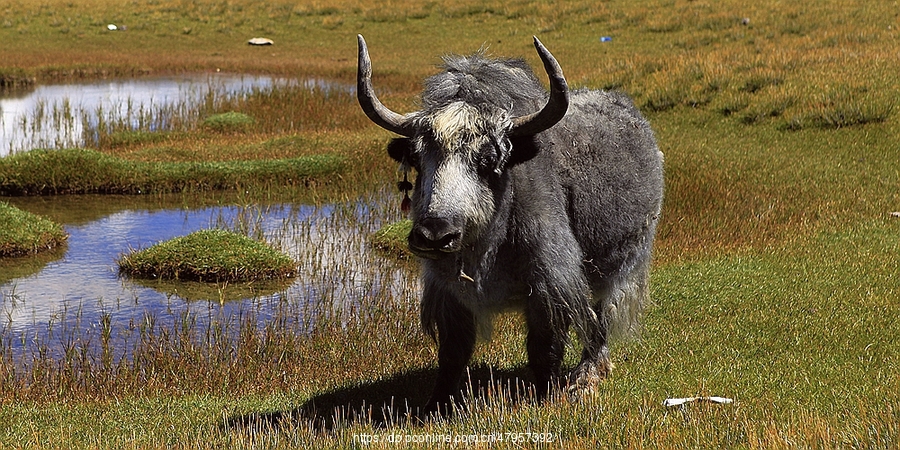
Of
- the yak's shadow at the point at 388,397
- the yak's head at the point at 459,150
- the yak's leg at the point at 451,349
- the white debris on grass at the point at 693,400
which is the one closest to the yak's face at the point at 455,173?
the yak's head at the point at 459,150

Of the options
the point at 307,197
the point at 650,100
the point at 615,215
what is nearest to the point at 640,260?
the point at 615,215

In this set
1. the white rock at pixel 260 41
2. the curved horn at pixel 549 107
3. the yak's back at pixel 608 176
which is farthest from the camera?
the white rock at pixel 260 41

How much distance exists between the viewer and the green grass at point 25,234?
13.4 meters

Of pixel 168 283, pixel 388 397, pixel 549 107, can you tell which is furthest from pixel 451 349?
pixel 168 283

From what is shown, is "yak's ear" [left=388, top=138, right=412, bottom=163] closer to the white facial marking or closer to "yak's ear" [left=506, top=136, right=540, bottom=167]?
the white facial marking

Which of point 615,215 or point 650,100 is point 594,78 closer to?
point 650,100

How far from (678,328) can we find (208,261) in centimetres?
601

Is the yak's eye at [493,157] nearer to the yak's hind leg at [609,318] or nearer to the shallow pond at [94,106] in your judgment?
the yak's hind leg at [609,318]

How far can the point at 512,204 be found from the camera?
21.2 ft

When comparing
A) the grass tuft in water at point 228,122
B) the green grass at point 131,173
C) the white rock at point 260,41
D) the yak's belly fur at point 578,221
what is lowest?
the white rock at point 260,41

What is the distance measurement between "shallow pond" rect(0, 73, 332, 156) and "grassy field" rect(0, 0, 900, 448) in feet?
4.74

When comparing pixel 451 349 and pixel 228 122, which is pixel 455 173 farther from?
pixel 228 122

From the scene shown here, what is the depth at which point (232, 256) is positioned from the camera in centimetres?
1246

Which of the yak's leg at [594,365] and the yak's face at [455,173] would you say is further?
the yak's leg at [594,365]
